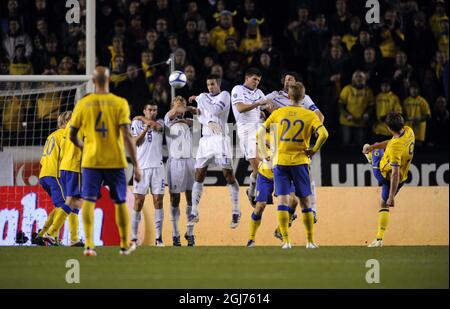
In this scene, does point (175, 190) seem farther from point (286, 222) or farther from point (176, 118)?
point (286, 222)

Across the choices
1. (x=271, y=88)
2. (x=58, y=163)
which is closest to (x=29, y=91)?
(x=58, y=163)

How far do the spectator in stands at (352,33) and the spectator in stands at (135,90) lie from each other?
437 cm

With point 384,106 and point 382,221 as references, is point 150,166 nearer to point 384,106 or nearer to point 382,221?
point 382,221

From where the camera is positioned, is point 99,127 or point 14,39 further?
point 14,39

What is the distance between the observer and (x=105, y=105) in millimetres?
11789

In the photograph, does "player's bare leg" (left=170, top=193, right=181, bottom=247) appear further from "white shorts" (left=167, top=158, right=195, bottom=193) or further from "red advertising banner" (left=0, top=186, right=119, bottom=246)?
"red advertising banner" (left=0, top=186, right=119, bottom=246)

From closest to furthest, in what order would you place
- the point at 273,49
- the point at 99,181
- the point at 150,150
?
the point at 99,181 < the point at 150,150 < the point at 273,49

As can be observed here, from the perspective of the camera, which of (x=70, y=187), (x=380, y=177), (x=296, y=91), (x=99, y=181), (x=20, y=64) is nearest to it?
(x=99, y=181)

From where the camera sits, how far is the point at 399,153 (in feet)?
51.3

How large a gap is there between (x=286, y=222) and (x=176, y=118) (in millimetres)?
3645

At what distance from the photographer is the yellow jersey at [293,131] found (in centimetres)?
1364

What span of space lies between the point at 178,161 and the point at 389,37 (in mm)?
6542

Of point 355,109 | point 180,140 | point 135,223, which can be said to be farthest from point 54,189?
point 355,109
